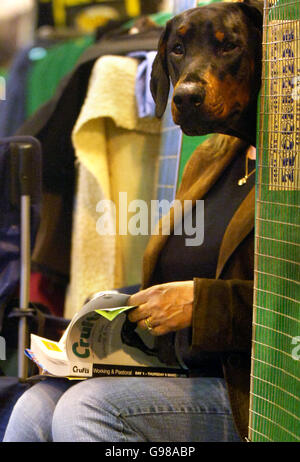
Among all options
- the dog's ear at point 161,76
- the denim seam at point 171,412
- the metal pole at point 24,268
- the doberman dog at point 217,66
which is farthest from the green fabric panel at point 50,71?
the denim seam at point 171,412

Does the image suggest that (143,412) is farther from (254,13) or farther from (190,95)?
(254,13)

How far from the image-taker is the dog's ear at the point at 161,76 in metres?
0.98

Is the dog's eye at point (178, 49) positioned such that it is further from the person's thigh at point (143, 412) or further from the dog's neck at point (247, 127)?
the person's thigh at point (143, 412)

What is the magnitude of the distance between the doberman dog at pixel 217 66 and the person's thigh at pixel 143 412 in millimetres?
374

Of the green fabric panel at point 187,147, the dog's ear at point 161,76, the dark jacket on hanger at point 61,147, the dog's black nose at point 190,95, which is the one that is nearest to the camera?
the dog's black nose at point 190,95

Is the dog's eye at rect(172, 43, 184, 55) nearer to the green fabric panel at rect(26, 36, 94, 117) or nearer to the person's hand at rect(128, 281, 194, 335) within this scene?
the person's hand at rect(128, 281, 194, 335)

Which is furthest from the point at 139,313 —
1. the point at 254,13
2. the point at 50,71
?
the point at 50,71

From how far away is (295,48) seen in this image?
0.84m

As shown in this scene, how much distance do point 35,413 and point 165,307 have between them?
0.90 ft

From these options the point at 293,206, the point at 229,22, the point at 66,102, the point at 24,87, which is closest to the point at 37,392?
the point at 293,206

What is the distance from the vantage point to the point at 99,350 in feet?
3.22

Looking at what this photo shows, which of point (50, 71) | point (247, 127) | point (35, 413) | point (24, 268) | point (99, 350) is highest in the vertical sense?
point (50, 71)

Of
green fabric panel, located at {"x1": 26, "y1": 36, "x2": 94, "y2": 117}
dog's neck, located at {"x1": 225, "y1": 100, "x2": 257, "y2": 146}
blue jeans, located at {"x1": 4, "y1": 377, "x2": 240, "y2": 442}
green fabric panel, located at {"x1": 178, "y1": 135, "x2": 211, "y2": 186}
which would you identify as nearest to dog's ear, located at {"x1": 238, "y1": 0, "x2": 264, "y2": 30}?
dog's neck, located at {"x1": 225, "y1": 100, "x2": 257, "y2": 146}
